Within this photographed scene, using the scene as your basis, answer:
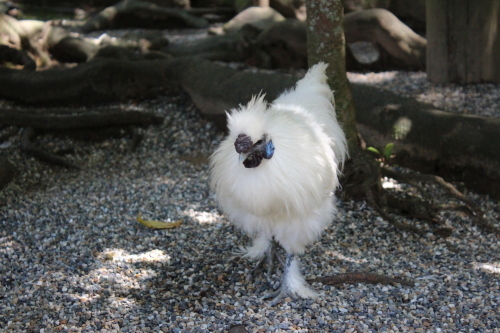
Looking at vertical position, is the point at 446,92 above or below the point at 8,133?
below

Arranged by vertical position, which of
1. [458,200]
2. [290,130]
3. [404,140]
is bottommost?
[458,200]

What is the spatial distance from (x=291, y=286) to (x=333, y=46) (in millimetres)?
2472

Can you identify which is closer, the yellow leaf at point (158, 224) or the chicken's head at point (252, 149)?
the chicken's head at point (252, 149)

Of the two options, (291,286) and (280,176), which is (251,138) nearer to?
(280,176)

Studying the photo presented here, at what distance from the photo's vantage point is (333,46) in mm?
5508

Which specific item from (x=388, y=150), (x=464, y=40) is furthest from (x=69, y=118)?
(x=464, y=40)

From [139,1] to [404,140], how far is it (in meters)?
9.39

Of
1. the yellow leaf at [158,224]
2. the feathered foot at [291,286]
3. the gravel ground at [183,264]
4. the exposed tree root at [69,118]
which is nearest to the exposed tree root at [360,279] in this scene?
the gravel ground at [183,264]

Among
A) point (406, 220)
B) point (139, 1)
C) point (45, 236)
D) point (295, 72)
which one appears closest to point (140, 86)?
point (295, 72)

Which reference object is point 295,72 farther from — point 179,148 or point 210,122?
point 179,148

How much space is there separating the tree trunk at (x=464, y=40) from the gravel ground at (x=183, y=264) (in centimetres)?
271

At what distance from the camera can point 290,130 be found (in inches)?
154

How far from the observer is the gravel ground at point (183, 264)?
3908 millimetres

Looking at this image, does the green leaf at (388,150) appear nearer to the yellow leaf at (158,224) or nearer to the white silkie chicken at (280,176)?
the white silkie chicken at (280,176)
